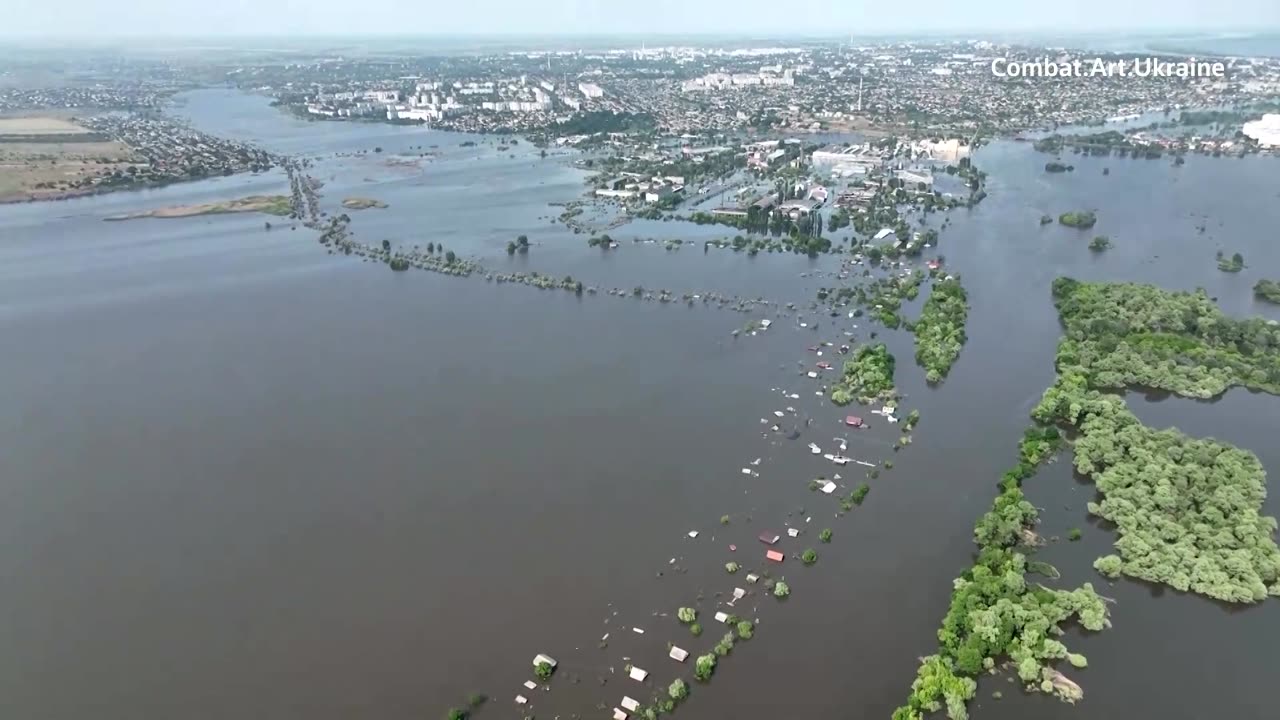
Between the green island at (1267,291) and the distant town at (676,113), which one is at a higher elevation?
the distant town at (676,113)

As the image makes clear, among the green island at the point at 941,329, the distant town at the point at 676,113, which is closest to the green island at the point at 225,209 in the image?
the distant town at the point at 676,113

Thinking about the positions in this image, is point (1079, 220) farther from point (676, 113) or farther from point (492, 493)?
point (676, 113)

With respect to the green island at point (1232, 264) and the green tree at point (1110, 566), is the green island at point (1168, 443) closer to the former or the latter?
the green tree at point (1110, 566)

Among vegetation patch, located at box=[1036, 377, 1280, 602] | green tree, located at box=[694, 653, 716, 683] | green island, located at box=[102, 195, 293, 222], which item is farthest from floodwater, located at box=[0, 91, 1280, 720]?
green island, located at box=[102, 195, 293, 222]

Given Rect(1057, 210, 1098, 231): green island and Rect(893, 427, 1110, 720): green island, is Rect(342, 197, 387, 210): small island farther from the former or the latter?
Rect(893, 427, 1110, 720): green island

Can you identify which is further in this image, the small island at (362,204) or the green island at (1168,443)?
the small island at (362,204)

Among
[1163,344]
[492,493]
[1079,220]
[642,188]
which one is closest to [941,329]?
[1163,344]
